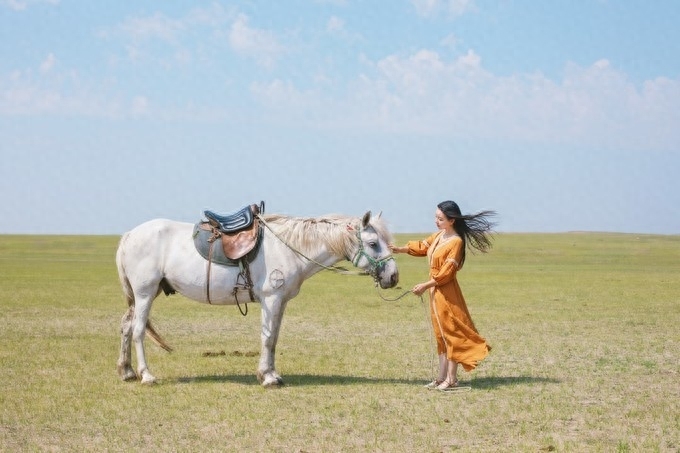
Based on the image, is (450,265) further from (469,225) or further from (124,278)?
(124,278)

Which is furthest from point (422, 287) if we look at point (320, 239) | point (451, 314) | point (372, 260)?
point (320, 239)

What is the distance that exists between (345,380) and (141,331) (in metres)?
2.66

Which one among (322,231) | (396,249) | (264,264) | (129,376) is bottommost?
(129,376)

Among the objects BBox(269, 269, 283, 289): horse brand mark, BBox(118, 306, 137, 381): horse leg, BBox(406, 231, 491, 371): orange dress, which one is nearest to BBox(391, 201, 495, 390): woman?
BBox(406, 231, 491, 371): orange dress

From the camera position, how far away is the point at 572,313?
1967cm

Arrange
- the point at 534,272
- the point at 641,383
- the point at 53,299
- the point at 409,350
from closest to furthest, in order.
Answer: the point at 641,383 < the point at 409,350 < the point at 53,299 < the point at 534,272

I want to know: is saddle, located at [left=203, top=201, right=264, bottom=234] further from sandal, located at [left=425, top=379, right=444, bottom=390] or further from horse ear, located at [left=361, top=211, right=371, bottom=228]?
sandal, located at [left=425, top=379, right=444, bottom=390]

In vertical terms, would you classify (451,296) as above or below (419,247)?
below

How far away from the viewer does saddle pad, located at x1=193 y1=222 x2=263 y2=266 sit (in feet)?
33.3

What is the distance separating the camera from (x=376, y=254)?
32.3 ft

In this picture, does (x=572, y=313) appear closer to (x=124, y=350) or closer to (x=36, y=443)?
(x=124, y=350)

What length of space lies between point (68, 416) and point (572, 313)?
1403 cm

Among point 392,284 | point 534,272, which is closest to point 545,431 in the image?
point 392,284

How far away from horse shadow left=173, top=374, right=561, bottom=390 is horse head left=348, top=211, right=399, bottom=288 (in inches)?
56.0
